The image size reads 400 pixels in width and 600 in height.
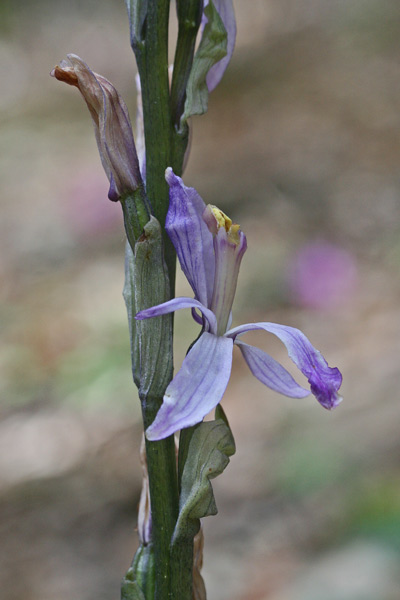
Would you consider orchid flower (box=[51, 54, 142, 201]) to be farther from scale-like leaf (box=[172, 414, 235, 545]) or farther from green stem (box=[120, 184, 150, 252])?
scale-like leaf (box=[172, 414, 235, 545])

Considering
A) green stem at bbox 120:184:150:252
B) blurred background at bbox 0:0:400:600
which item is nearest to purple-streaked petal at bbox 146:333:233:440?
green stem at bbox 120:184:150:252

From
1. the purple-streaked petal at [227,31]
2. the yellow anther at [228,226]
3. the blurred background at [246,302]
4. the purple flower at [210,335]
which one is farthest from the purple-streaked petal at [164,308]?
the blurred background at [246,302]

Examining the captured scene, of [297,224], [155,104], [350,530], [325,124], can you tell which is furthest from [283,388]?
[325,124]

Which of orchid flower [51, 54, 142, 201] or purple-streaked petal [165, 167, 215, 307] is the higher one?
orchid flower [51, 54, 142, 201]

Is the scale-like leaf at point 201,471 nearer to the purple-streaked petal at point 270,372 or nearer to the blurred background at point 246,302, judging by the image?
the purple-streaked petal at point 270,372

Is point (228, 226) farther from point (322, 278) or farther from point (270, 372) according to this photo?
point (322, 278)
